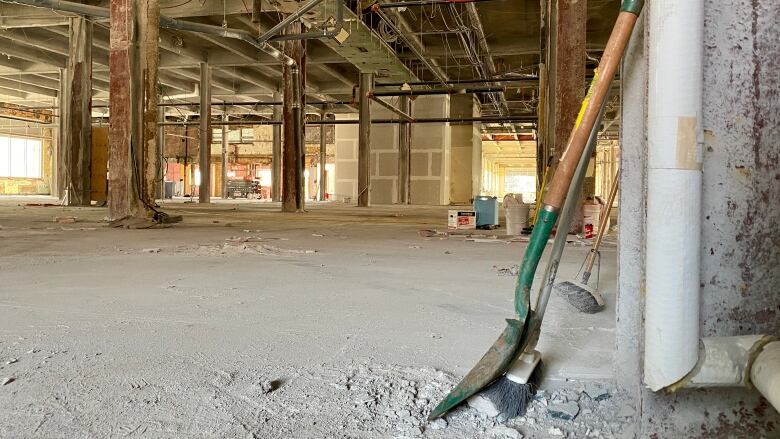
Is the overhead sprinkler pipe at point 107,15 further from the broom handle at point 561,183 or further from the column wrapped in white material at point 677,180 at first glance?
the column wrapped in white material at point 677,180

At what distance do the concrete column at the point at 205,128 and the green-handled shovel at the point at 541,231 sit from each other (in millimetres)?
15483

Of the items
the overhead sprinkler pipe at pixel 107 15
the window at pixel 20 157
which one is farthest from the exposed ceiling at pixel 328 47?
the window at pixel 20 157

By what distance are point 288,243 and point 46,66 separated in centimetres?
1589

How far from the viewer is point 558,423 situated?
122 centimetres

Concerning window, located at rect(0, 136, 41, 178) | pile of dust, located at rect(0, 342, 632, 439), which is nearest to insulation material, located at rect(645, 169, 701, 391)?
pile of dust, located at rect(0, 342, 632, 439)

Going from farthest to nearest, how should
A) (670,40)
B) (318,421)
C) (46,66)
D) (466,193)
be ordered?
(466,193) → (46,66) → (318,421) → (670,40)

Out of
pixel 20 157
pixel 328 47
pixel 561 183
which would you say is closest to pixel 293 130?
pixel 328 47

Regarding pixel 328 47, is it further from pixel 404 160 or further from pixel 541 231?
pixel 541 231

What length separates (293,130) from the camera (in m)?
10.4

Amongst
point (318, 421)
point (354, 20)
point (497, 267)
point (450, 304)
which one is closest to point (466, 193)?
point (354, 20)

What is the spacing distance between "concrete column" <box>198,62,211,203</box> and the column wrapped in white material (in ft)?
51.8

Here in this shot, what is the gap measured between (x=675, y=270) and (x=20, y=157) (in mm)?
29772

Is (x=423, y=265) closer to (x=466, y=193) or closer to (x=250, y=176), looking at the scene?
(x=466, y=193)

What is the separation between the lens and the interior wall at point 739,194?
3.19 feet
